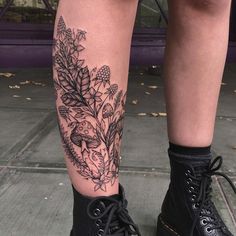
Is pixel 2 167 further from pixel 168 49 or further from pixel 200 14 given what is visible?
pixel 200 14

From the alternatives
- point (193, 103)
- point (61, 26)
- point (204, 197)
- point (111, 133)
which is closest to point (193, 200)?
point (204, 197)

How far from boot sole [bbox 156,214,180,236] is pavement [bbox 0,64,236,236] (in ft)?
0.21

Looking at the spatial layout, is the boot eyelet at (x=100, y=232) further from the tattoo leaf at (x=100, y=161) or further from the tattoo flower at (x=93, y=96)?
the tattoo flower at (x=93, y=96)

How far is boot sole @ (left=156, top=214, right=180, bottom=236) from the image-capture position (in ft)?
4.97

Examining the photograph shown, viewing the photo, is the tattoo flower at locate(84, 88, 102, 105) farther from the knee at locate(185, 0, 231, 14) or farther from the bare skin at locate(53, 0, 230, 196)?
the knee at locate(185, 0, 231, 14)

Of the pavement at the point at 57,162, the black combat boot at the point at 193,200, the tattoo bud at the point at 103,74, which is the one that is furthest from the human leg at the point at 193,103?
the tattoo bud at the point at 103,74

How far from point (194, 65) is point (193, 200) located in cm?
40

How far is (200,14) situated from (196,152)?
16.0 inches

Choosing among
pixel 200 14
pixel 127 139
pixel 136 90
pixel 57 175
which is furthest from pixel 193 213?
pixel 136 90

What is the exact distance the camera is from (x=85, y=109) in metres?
1.20

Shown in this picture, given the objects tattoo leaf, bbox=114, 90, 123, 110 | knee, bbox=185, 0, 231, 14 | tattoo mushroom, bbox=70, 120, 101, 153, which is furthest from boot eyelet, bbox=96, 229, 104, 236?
knee, bbox=185, 0, 231, 14

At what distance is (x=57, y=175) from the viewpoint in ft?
7.00

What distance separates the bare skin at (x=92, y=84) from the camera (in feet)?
3.78

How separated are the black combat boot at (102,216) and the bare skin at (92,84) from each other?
2 centimetres
